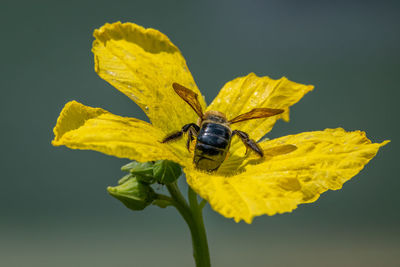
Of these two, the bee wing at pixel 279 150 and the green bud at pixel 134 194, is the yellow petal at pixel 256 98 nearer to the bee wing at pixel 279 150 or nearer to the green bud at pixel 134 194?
the bee wing at pixel 279 150

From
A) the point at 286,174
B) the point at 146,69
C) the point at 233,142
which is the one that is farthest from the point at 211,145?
the point at 146,69

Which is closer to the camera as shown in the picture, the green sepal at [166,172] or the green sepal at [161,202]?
the green sepal at [166,172]

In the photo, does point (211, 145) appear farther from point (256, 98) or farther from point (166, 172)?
point (256, 98)

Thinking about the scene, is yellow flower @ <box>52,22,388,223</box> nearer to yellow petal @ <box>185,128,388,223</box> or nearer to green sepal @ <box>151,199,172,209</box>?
yellow petal @ <box>185,128,388,223</box>

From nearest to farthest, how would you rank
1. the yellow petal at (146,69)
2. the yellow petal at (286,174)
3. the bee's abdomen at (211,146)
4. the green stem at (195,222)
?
the yellow petal at (286,174) → the bee's abdomen at (211,146) → the green stem at (195,222) → the yellow petal at (146,69)

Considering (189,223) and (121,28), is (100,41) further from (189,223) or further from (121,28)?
(189,223)

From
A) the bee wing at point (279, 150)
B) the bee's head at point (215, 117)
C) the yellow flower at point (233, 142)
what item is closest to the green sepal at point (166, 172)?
the yellow flower at point (233, 142)

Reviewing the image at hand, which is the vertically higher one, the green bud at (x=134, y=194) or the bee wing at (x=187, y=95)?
the bee wing at (x=187, y=95)

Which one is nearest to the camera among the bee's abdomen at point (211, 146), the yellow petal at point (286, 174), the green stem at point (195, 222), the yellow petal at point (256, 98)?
the yellow petal at point (286, 174)
